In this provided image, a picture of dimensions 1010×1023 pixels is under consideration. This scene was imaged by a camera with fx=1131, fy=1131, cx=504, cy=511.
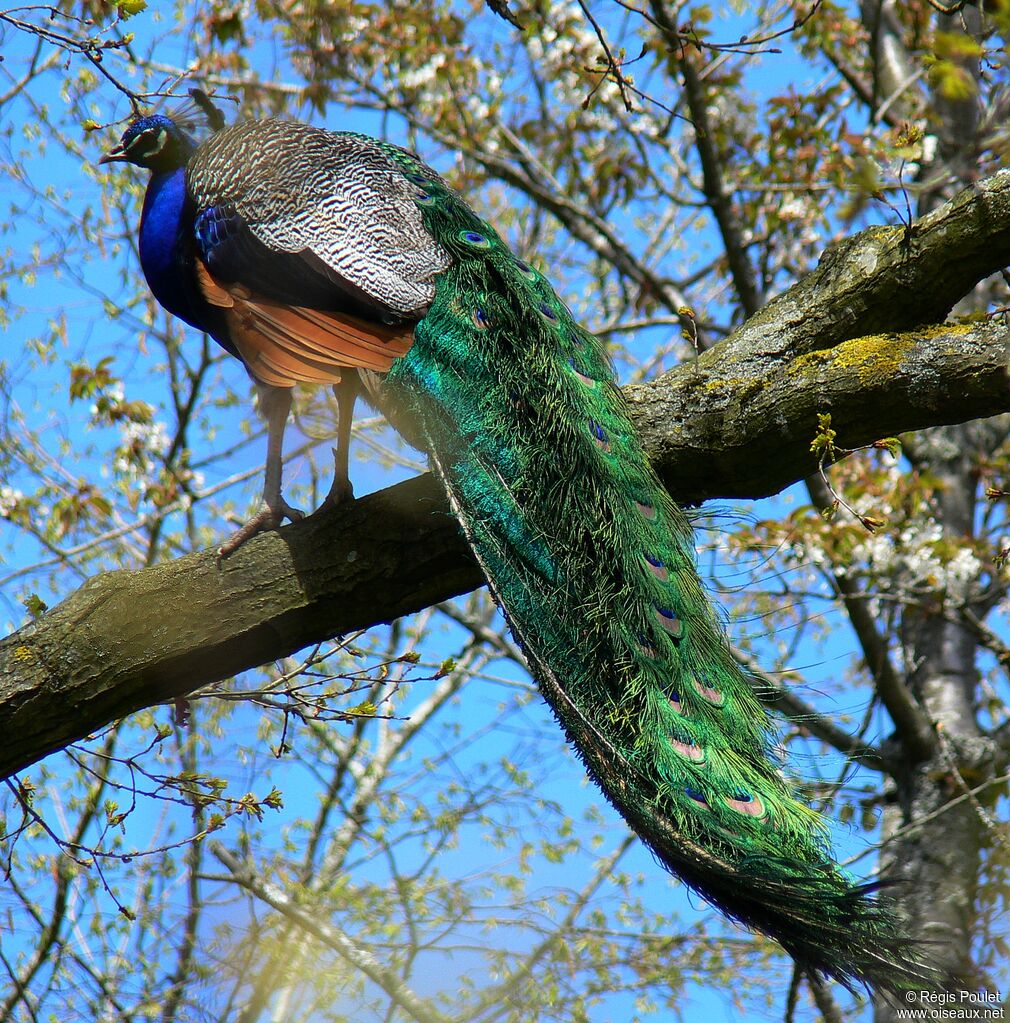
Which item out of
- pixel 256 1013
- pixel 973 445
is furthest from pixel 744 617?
pixel 973 445

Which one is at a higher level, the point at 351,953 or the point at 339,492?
the point at 339,492

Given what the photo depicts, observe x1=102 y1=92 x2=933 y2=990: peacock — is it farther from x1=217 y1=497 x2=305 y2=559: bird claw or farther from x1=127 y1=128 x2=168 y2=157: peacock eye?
x1=127 y1=128 x2=168 y2=157: peacock eye

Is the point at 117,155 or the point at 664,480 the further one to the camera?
the point at 117,155

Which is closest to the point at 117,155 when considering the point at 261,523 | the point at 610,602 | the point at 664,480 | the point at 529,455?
the point at 261,523

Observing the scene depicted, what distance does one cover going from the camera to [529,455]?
11.2 ft

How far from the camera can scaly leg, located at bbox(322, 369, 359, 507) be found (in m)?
3.65

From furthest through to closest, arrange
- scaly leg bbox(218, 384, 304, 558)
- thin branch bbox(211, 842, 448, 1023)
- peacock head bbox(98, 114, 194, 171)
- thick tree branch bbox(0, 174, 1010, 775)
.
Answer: thin branch bbox(211, 842, 448, 1023) < peacock head bbox(98, 114, 194, 171) < scaly leg bbox(218, 384, 304, 558) < thick tree branch bbox(0, 174, 1010, 775)

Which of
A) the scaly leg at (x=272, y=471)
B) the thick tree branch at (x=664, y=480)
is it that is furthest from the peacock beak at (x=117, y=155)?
the thick tree branch at (x=664, y=480)

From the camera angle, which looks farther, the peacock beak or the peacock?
the peacock beak

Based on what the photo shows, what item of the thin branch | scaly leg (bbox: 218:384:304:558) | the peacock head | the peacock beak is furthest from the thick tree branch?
the thin branch

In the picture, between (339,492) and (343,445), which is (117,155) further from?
(339,492)

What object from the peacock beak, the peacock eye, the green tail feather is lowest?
the green tail feather

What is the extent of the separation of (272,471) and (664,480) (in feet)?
4.55

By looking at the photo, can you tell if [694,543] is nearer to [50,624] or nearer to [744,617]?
[744,617]
